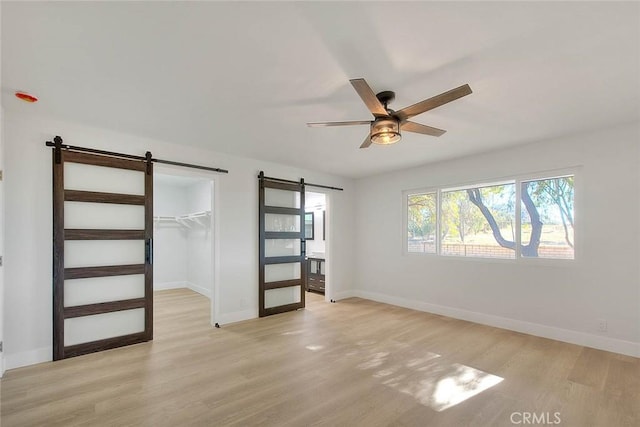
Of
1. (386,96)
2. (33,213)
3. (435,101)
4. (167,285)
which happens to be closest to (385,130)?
(386,96)

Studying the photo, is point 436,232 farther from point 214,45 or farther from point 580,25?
point 214,45

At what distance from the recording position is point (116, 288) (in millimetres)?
3426

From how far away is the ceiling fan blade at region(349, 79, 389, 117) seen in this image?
182cm

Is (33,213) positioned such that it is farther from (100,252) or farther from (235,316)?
(235,316)

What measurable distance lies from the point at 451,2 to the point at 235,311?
438 cm

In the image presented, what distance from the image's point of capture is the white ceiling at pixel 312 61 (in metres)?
1.61

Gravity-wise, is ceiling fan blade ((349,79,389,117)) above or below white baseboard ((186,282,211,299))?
above

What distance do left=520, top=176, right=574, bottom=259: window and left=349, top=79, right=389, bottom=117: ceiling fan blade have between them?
2959 mm

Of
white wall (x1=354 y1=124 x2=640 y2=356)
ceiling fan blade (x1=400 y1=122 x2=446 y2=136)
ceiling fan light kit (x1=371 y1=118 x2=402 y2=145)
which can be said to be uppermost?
ceiling fan blade (x1=400 y1=122 x2=446 y2=136)

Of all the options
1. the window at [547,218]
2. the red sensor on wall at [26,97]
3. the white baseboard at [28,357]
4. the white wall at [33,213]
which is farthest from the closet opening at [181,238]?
the window at [547,218]

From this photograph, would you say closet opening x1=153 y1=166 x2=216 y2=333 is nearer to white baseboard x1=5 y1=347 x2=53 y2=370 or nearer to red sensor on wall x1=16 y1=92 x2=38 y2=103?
white baseboard x1=5 y1=347 x2=53 y2=370

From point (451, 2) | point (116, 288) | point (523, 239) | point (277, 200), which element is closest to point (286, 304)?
point (277, 200)

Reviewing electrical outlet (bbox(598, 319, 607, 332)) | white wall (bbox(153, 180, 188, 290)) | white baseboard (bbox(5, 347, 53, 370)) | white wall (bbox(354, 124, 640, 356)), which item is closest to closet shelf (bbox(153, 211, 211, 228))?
white wall (bbox(153, 180, 188, 290))

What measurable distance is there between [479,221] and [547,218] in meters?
0.87
